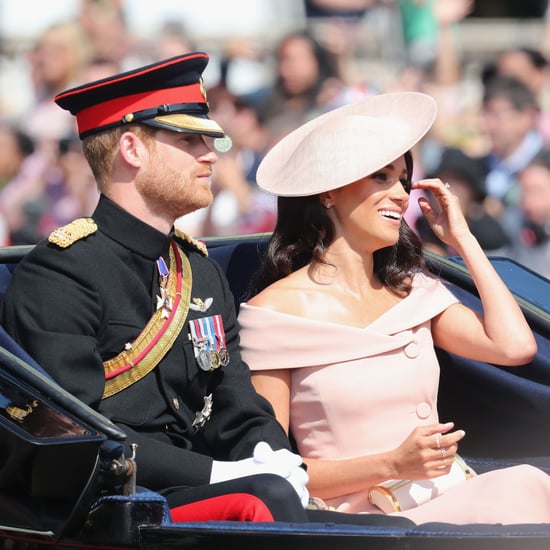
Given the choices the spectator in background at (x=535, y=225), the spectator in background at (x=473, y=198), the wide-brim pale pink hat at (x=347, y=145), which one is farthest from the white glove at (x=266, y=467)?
the spectator in background at (x=535, y=225)

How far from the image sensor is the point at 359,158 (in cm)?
330

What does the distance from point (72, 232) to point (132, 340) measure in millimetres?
298

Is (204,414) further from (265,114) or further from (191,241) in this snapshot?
(265,114)

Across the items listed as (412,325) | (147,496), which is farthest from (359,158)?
(147,496)

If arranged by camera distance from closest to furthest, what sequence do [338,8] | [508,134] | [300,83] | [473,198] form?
[473,198]
[508,134]
[300,83]
[338,8]

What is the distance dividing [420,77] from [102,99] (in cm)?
508

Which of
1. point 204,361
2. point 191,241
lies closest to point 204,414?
point 204,361

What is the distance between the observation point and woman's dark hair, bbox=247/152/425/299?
343 centimetres

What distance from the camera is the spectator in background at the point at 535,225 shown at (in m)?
7.02

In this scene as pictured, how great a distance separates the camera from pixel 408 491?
3.20 meters

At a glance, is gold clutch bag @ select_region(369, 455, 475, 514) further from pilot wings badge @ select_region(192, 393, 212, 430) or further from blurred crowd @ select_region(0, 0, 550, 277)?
blurred crowd @ select_region(0, 0, 550, 277)

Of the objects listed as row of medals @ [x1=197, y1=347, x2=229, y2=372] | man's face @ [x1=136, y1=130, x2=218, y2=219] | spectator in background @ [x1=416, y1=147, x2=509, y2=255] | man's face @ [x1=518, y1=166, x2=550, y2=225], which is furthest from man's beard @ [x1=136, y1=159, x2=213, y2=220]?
man's face @ [x1=518, y1=166, x2=550, y2=225]

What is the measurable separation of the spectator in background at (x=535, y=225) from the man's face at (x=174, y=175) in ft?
13.3

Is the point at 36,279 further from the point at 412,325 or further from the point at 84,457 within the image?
the point at 412,325
